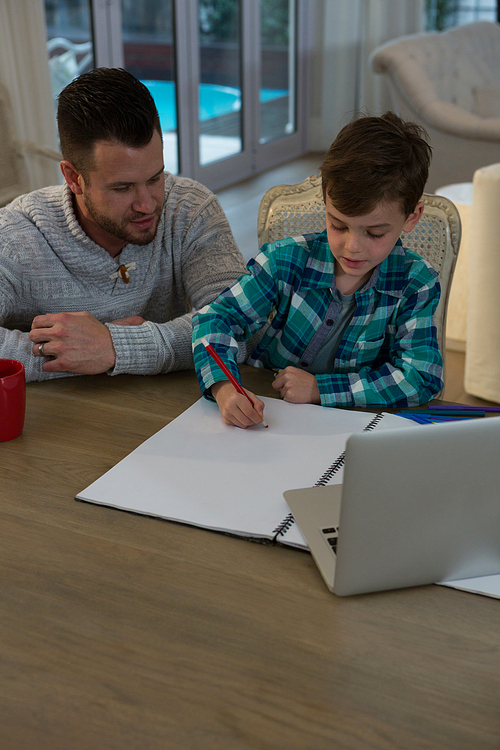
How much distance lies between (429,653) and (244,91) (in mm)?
5015

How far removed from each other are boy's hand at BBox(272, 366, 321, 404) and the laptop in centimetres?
36

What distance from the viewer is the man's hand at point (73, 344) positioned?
1080mm

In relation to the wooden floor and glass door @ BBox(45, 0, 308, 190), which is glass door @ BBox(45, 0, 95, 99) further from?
the wooden floor

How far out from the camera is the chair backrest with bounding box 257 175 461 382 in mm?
1282

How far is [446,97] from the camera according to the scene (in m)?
4.21

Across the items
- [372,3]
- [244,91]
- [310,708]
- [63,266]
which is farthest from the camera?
[372,3]

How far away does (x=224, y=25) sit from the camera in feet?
15.6

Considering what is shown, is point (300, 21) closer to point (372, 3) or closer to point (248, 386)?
point (372, 3)

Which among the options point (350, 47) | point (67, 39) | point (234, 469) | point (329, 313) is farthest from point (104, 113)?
point (350, 47)

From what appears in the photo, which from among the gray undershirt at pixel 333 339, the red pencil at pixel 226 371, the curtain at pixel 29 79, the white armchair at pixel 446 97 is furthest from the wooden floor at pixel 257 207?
the red pencil at pixel 226 371

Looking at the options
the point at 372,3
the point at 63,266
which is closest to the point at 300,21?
the point at 372,3

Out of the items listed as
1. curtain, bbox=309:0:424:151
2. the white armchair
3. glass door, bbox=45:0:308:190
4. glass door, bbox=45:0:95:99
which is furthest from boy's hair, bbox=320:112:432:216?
curtain, bbox=309:0:424:151

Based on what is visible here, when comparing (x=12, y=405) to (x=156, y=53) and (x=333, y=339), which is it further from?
(x=156, y=53)

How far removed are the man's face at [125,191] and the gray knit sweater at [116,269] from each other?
4 cm
